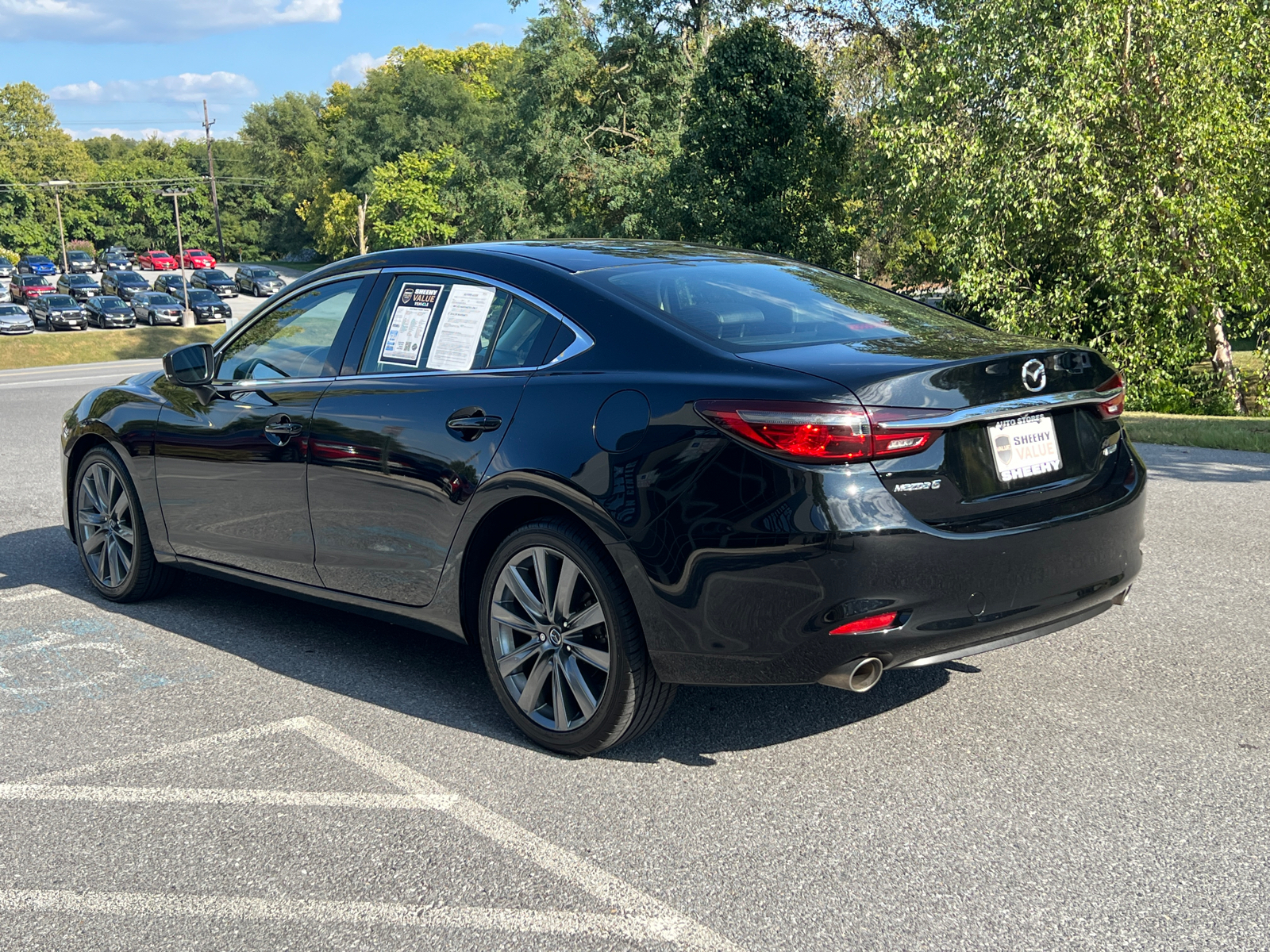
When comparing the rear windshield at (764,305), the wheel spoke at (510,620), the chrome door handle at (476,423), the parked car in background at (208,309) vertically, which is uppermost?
the parked car in background at (208,309)

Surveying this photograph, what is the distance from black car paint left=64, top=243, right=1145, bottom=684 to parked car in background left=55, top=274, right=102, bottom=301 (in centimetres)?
7210

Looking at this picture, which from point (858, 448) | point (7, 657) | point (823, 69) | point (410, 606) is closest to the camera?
point (858, 448)

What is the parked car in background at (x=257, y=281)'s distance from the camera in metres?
76.6

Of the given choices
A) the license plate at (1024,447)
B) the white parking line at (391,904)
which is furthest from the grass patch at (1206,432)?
the white parking line at (391,904)

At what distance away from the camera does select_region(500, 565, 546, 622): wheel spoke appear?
3986 millimetres

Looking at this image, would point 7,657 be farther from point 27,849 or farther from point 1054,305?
point 1054,305

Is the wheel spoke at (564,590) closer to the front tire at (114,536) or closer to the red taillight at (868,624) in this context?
the red taillight at (868,624)

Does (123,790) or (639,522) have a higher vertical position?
(639,522)

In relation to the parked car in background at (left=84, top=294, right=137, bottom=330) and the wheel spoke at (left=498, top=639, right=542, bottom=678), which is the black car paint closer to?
the wheel spoke at (left=498, top=639, right=542, bottom=678)

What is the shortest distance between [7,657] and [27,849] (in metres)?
2.05

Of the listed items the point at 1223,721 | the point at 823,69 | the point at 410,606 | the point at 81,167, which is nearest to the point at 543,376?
the point at 410,606

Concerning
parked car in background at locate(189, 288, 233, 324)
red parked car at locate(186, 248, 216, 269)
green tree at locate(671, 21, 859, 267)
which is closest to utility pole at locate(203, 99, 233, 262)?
red parked car at locate(186, 248, 216, 269)

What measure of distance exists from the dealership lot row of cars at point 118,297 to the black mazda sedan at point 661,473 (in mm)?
56965

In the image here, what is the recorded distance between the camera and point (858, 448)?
11.0ft
